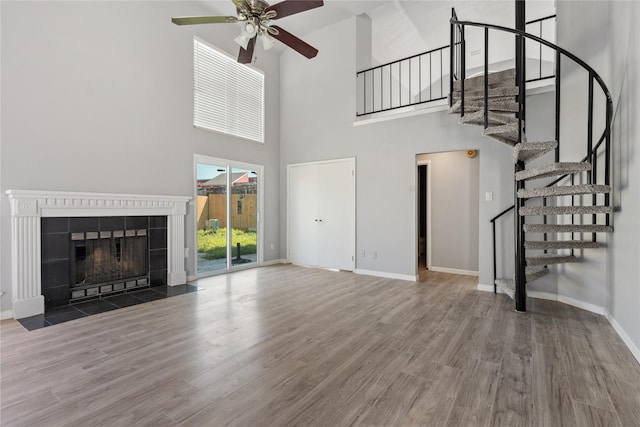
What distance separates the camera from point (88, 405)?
1.81 metres

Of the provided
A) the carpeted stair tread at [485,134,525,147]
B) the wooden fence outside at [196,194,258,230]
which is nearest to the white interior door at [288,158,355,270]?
the wooden fence outside at [196,194,258,230]

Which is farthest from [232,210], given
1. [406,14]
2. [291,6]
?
[406,14]

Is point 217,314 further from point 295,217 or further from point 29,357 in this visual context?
point 295,217

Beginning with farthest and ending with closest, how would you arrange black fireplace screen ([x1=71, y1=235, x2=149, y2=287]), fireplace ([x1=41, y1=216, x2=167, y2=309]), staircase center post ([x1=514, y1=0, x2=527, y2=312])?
black fireplace screen ([x1=71, y1=235, x2=149, y2=287])
fireplace ([x1=41, y1=216, x2=167, y2=309])
staircase center post ([x1=514, y1=0, x2=527, y2=312])

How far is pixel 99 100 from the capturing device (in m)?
3.95

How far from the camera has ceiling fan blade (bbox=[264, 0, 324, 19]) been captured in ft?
8.64

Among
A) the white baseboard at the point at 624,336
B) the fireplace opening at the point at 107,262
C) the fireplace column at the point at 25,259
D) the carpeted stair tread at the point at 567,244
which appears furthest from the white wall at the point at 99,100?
the white baseboard at the point at 624,336

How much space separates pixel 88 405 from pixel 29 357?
1096mm

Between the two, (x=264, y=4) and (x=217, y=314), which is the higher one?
(x=264, y=4)

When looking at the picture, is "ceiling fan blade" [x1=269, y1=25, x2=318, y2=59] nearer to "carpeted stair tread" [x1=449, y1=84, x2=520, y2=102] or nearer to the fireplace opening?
"carpeted stair tread" [x1=449, y1=84, x2=520, y2=102]

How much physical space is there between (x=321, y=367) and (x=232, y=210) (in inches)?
158

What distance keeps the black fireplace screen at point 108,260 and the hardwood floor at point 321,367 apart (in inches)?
32.1

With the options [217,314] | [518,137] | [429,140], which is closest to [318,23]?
[429,140]

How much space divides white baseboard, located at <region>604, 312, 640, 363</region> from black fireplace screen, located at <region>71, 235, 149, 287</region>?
5.42m
